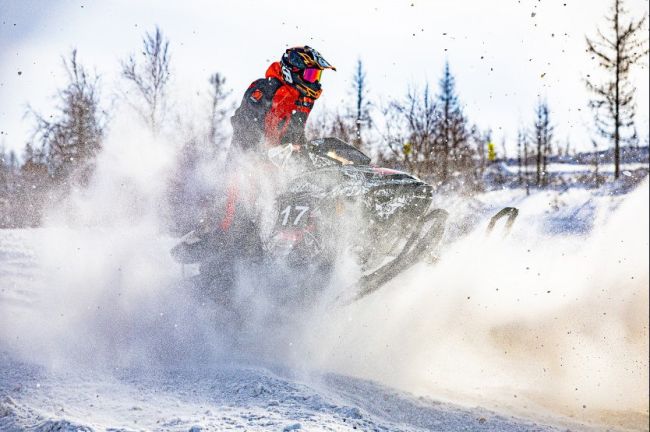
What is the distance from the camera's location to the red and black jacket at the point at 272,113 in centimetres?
447

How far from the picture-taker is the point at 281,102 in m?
4.50

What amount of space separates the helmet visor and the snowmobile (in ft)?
1.93

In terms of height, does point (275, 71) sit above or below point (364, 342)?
above

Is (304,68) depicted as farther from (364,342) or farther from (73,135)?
(73,135)

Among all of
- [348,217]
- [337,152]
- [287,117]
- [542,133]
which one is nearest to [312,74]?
[287,117]

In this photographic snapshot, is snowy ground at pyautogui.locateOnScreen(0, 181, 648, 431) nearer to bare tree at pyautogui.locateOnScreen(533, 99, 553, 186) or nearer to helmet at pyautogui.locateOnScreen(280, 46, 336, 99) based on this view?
helmet at pyautogui.locateOnScreen(280, 46, 336, 99)

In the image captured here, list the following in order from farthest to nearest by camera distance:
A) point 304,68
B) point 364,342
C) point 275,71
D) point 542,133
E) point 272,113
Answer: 1. point 542,133
2. point 364,342
3. point 272,113
4. point 275,71
5. point 304,68

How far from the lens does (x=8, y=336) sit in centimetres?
538

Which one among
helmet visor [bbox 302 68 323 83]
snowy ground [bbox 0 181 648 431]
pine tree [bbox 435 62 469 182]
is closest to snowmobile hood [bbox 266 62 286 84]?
helmet visor [bbox 302 68 323 83]

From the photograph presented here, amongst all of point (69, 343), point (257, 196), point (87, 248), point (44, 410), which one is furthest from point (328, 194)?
point (87, 248)

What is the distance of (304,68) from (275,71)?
310 mm

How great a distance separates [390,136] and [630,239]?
17.9 feet

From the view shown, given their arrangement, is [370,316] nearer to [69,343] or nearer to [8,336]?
[69,343]

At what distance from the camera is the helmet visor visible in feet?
14.1
